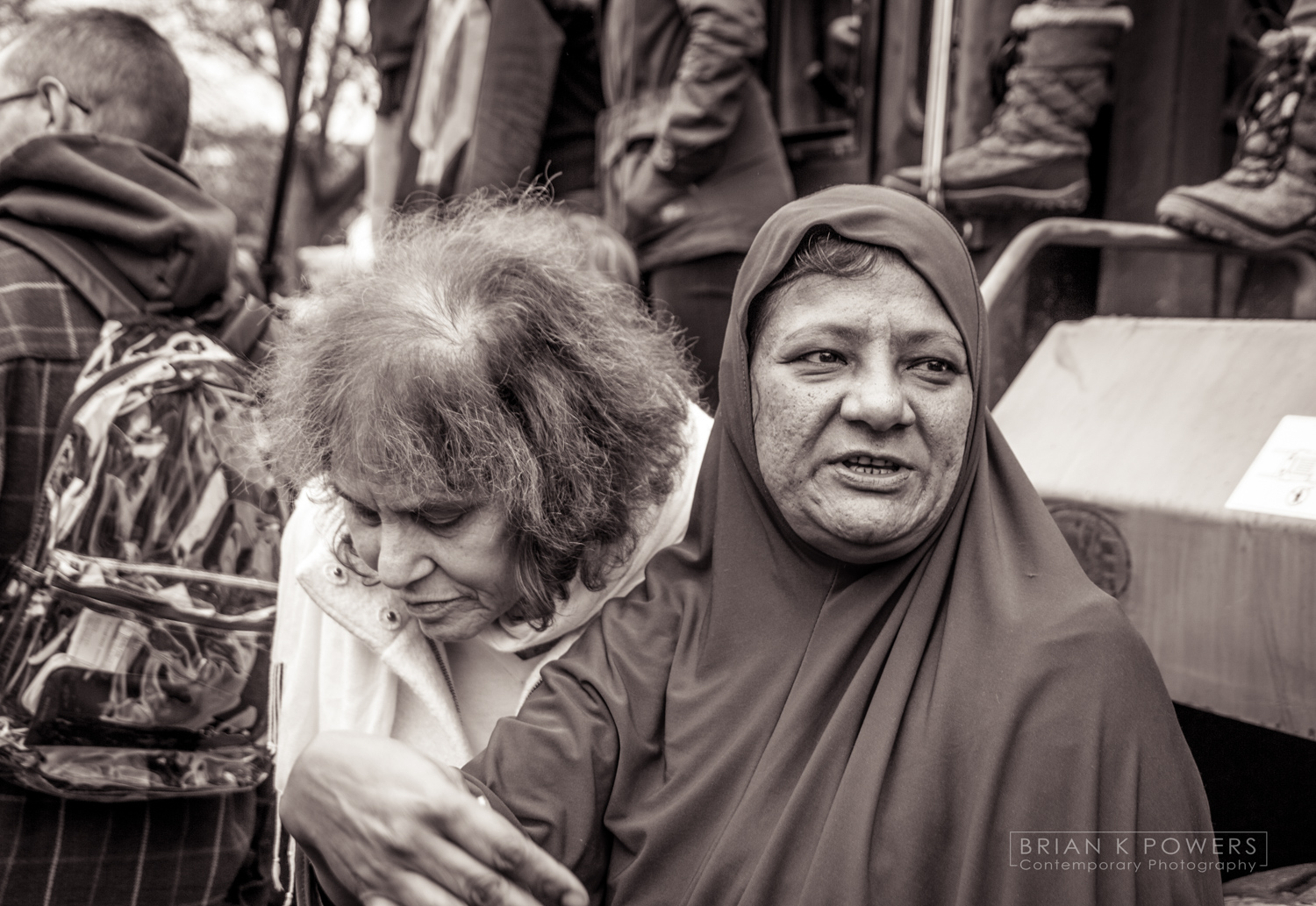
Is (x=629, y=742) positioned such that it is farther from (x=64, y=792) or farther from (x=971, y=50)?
(x=971, y=50)

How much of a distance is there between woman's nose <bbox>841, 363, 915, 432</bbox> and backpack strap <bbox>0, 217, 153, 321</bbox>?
55.8 inches

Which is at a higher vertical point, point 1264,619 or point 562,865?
point 1264,619

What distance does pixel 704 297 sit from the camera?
368 centimetres

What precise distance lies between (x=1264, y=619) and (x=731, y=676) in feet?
2.77

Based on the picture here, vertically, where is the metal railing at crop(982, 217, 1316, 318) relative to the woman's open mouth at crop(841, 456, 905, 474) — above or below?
above

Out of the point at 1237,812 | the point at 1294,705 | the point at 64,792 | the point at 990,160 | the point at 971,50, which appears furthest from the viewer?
the point at 971,50

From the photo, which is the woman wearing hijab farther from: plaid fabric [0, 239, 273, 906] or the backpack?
plaid fabric [0, 239, 273, 906]

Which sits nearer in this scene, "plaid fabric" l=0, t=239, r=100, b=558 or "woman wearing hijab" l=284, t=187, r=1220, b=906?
"woman wearing hijab" l=284, t=187, r=1220, b=906

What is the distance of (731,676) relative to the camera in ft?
5.06

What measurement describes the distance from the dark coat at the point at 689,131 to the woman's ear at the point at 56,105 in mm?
1634

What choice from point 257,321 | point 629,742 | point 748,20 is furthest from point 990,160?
point 629,742

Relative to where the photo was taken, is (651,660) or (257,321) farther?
(257,321)

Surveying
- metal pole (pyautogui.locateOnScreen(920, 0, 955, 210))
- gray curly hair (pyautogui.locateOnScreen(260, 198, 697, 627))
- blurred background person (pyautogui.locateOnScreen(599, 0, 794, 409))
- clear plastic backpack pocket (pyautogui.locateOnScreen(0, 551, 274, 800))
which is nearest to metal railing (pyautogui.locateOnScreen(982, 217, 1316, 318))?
metal pole (pyautogui.locateOnScreen(920, 0, 955, 210))

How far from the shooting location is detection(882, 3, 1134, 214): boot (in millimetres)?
2951
